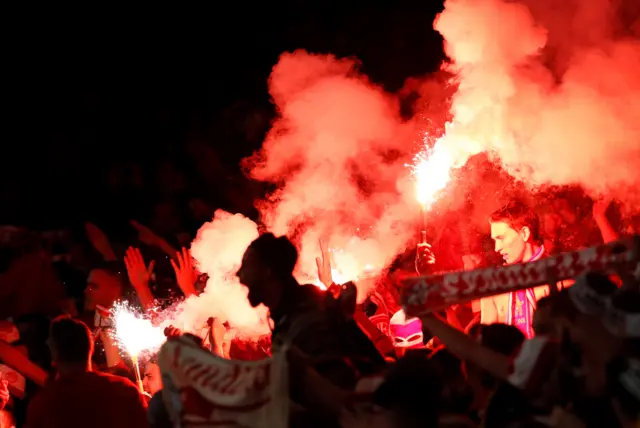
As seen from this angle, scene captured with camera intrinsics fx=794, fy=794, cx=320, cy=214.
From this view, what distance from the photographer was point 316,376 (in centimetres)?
290

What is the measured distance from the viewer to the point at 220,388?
3.06 meters

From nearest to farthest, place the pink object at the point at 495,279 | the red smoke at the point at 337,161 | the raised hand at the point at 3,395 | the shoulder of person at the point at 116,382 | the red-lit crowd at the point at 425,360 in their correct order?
the red-lit crowd at the point at 425,360 → the pink object at the point at 495,279 → the shoulder of person at the point at 116,382 → the raised hand at the point at 3,395 → the red smoke at the point at 337,161

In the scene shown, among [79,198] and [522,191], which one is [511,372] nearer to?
[522,191]

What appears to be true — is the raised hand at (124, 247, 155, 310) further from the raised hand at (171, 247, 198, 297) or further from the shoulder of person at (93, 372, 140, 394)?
the shoulder of person at (93, 372, 140, 394)

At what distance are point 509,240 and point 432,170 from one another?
1.01 m

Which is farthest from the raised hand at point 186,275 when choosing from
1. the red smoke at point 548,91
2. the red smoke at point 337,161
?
the red smoke at point 548,91

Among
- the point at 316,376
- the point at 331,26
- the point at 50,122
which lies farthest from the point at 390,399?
the point at 50,122

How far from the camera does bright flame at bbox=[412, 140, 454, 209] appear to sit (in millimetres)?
6146

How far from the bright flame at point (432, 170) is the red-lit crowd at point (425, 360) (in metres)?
0.62

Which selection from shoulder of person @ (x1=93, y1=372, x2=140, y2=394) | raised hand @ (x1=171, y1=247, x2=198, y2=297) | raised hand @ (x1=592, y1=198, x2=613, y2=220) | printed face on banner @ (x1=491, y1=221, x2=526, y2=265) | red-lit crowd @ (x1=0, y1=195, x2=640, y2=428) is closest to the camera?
red-lit crowd @ (x1=0, y1=195, x2=640, y2=428)

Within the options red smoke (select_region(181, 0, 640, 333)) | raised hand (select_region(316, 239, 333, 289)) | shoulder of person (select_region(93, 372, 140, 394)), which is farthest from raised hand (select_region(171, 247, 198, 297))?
shoulder of person (select_region(93, 372, 140, 394))

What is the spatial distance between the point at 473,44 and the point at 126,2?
673 centimetres

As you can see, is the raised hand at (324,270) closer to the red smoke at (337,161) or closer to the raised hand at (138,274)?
the red smoke at (337,161)

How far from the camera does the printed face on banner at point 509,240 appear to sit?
18.6ft
